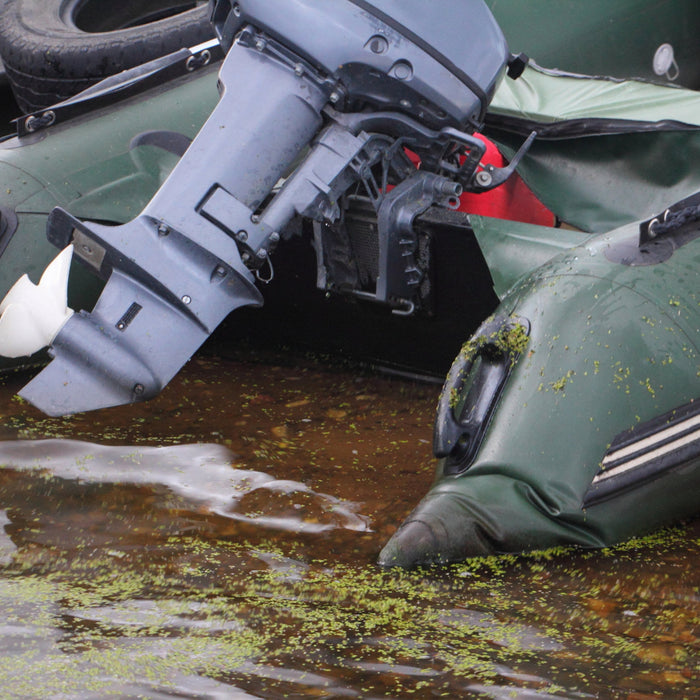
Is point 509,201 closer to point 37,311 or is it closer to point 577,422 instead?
point 577,422

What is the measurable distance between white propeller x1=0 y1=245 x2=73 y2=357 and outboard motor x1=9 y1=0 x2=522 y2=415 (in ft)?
0.09

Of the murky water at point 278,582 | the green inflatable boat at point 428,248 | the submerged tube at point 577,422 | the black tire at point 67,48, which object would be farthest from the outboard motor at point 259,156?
the black tire at point 67,48

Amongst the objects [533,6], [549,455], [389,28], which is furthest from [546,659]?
[533,6]

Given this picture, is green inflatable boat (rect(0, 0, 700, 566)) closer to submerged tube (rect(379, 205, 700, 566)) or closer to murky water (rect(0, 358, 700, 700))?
submerged tube (rect(379, 205, 700, 566))

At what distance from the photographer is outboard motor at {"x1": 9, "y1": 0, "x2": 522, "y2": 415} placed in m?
1.93

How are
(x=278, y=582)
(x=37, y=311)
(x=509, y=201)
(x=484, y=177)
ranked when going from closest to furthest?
(x=278, y=582) → (x=37, y=311) → (x=484, y=177) → (x=509, y=201)

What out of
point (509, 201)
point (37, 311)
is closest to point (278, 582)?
point (37, 311)

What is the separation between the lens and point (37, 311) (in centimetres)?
195

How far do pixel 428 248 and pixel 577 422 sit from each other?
0.63 m

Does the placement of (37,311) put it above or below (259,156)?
below

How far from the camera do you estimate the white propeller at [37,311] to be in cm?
194

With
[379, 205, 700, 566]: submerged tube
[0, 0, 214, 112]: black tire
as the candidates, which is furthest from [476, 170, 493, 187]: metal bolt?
[0, 0, 214, 112]: black tire

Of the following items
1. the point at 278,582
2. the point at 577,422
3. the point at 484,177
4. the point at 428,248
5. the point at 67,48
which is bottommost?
the point at 278,582

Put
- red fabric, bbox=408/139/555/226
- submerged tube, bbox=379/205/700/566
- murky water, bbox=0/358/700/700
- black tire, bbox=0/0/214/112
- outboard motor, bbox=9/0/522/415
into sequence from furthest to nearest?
black tire, bbox=0/0/214/112 → red fabric, bbox=408/139/555/226 → outboard motor, bbox=9/0/522/415 → submerged tube, bbox=379/205/700/566 → murky water, bbox=0/358/700/700
